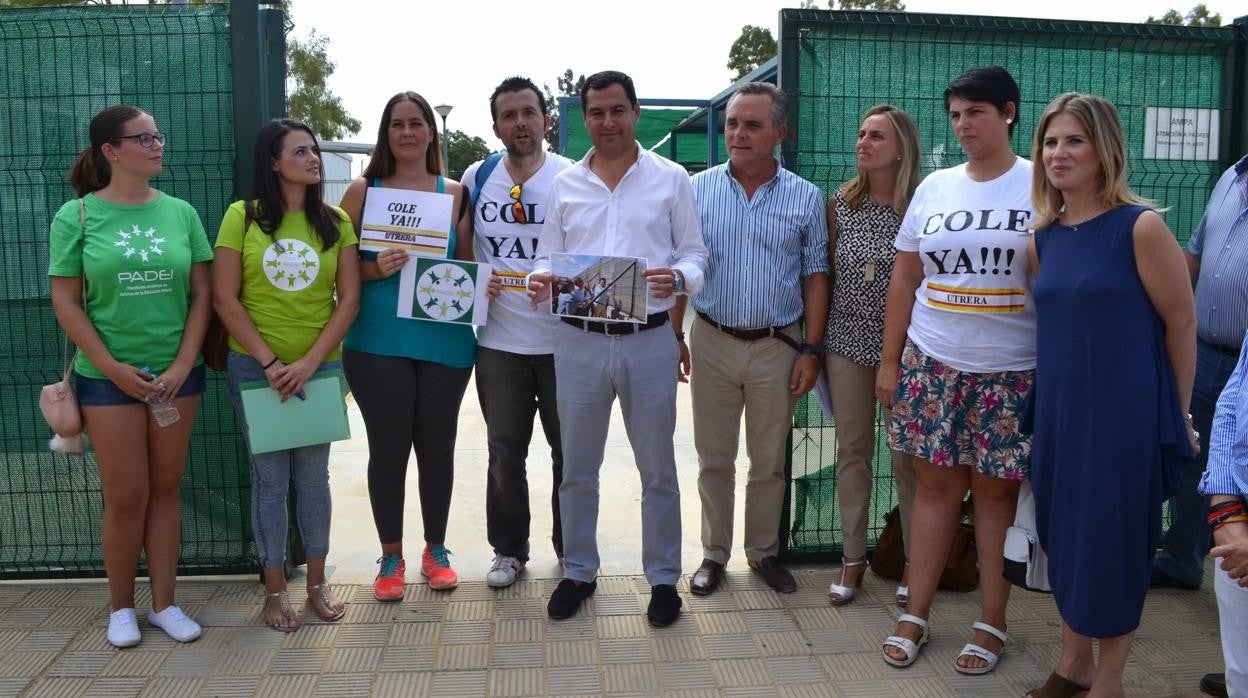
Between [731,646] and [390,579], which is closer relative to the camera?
[731,646]

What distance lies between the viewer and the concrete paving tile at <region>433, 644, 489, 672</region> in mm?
3555

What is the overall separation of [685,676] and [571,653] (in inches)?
17.7

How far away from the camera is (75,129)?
4.09 metres

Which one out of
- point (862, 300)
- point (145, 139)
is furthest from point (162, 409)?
point (862, 300)

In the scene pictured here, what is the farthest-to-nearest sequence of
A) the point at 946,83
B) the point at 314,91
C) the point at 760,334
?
the point at 314,91 < the point at 946,83 < the point at 760,334

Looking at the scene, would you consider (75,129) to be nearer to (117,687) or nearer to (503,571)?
(117,687)

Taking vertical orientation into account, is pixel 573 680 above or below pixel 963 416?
below

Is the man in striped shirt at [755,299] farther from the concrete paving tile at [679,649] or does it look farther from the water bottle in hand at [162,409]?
the water bottle in hand at [162,409]

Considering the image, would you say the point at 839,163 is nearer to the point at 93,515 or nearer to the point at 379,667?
the point at 379,667

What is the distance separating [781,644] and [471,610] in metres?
1.28

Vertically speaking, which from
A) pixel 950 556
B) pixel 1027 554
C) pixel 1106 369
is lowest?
pixel 950 556

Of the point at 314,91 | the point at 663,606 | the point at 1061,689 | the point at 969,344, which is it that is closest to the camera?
the point at 1061,689

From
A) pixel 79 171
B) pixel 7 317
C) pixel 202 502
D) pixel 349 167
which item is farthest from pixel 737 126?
pixel 349 167

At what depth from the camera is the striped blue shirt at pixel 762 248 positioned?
13.0 feet
